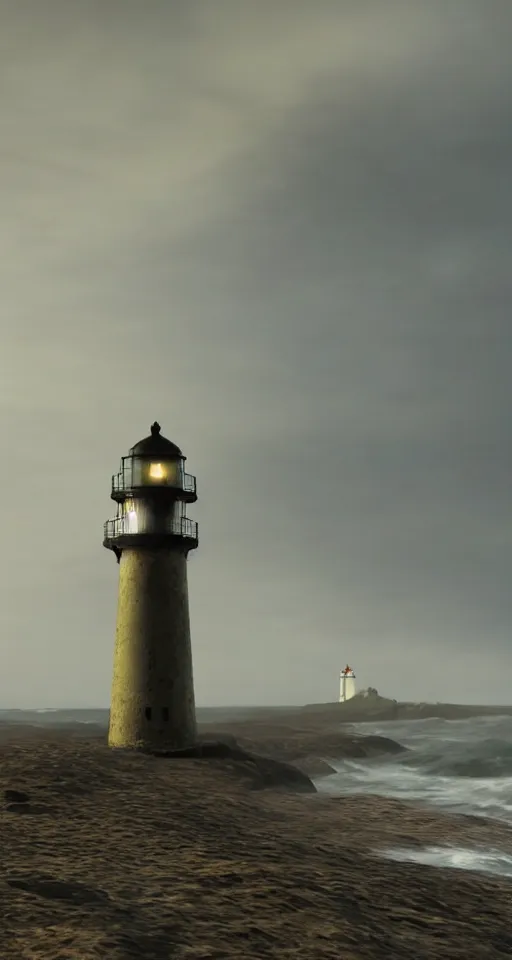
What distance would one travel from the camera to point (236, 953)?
12.3 m

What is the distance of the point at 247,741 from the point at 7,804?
25.4 m

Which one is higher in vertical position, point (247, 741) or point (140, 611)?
point (140, 611)

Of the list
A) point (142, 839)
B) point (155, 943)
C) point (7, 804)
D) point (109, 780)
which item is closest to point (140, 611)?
point (109, 780)

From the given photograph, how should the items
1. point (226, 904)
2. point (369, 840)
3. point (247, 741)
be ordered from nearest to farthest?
point (226, 904)
point (369, 840)
point (247, 741)

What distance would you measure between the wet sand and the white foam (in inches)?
25.5

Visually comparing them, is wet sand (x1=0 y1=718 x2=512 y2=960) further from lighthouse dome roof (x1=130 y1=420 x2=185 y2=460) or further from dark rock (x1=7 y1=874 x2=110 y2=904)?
lighthouse dome roof (x1=130 y1=420 x2=185 y2=460)

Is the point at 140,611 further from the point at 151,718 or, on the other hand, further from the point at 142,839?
the point at 142,839

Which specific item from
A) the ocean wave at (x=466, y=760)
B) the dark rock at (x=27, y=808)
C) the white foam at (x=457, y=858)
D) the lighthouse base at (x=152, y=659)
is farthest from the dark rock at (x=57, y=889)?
the ocean wave at (x=466, y=760)

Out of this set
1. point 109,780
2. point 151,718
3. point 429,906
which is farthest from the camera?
point 151,718

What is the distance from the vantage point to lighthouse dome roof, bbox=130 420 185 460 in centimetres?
3111

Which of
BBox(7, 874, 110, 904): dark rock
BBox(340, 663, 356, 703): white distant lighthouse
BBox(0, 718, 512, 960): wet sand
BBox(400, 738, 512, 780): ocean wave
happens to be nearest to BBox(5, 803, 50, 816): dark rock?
BBox(0, 718, 512, 960): wet sand

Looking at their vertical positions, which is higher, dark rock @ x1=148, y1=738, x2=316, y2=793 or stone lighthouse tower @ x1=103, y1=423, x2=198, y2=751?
stone lighthouse tower @ x1=103, y1=423, x2=198, y2=751

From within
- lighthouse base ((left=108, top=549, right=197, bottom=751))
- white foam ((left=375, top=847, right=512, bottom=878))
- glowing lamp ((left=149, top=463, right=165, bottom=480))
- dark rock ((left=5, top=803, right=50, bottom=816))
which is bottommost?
white foam ((left=375, top=847, right=512, bottom=878))

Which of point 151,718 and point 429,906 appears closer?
point 429,906
